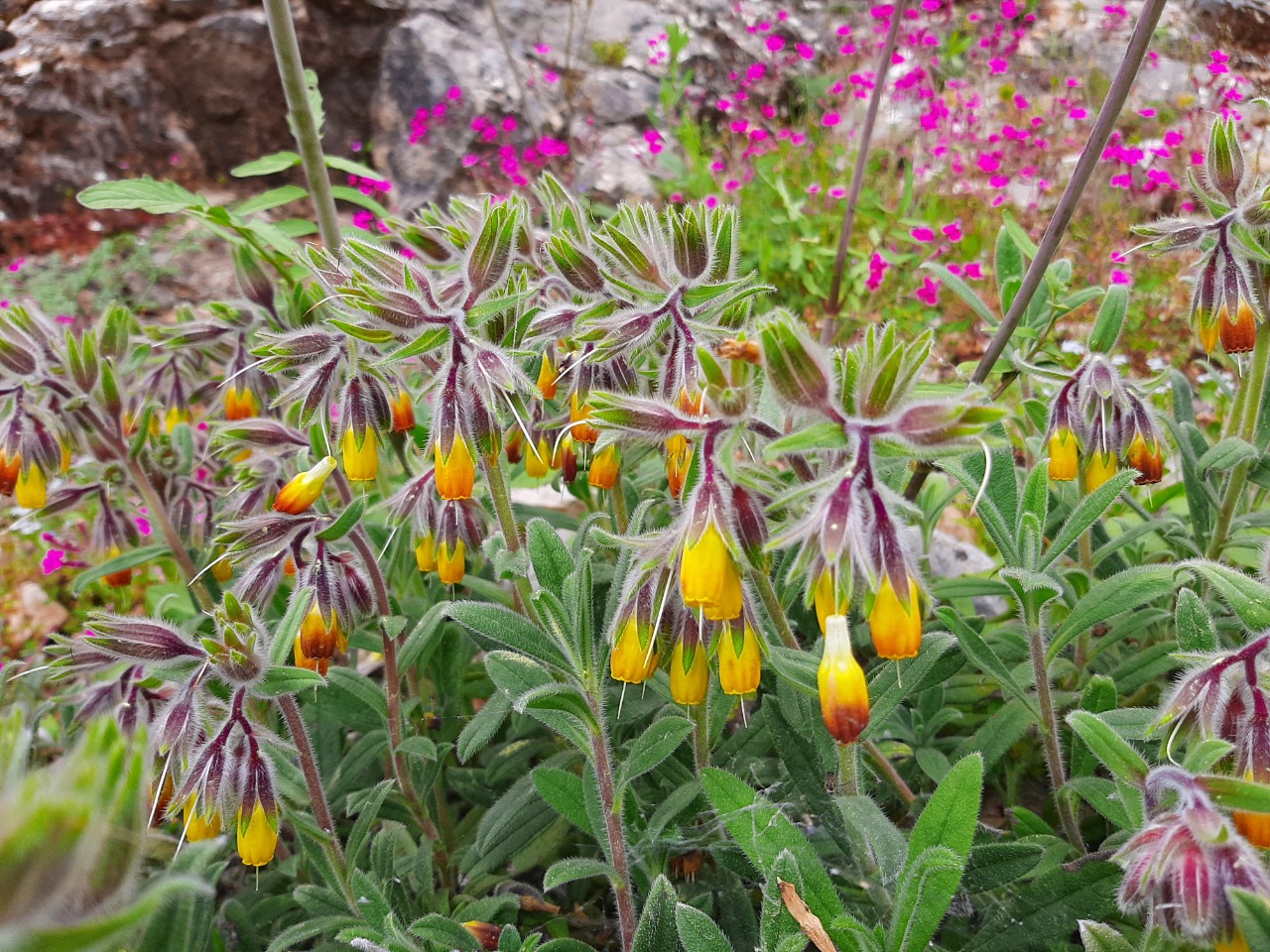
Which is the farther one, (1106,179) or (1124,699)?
(1106,179)

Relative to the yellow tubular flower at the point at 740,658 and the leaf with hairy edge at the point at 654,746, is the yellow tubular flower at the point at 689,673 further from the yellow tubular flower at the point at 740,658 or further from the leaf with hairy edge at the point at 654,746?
the leaf with hairy edge at the point at 654,746

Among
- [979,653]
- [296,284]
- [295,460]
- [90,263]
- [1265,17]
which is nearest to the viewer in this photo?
[979,653]

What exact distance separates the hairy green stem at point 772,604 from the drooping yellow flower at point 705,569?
17 centimetres

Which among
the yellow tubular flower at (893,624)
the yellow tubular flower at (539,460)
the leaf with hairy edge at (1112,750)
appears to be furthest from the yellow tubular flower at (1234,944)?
the yellow tubular flower at (539,460)

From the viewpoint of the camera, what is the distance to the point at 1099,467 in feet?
7.83

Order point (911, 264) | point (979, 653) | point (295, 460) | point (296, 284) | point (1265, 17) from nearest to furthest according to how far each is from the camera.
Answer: point (979, 653) → point (295, 460) → point (296, 284) → point (911, 264) → point (1265, 17)

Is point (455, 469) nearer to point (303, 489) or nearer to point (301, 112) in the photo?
point (303, 489)

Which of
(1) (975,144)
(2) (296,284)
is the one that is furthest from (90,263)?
(1) (975,144)

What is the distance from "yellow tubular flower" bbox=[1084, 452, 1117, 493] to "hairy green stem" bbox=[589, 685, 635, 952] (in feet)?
4.68

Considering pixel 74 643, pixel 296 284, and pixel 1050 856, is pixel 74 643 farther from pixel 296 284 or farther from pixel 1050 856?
pixel 1050 856

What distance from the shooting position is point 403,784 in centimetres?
253

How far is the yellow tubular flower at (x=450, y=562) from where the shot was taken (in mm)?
2420

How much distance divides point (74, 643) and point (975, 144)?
23.6 ft

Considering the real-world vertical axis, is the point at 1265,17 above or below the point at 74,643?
above
